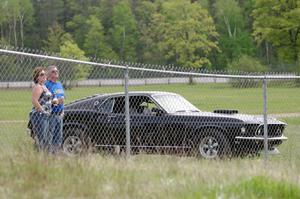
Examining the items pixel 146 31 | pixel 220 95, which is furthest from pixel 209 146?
pixel 146 31

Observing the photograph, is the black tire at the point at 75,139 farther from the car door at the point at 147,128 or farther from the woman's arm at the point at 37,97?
the woman's arm at the point at 37,97

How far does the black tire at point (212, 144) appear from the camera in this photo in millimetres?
11945

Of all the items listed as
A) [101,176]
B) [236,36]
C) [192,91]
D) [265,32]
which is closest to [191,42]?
[236,36]

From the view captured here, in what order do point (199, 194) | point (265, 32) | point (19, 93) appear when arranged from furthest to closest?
point (265, 32)
point (19, 93)
point (199, 194)

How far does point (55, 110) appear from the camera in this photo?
10.1 meters

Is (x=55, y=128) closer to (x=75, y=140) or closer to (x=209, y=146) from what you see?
(x=75, y=140)

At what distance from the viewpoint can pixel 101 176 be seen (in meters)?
6.84

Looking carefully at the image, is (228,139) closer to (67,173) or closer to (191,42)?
(67,173)

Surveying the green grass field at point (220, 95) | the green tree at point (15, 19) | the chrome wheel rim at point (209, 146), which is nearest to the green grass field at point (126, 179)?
the chrome wheel rim at point (209, 146)

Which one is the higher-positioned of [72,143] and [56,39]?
[72,143]

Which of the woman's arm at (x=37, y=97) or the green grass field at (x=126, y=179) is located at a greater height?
the woman's arm at (x=37, y=97)

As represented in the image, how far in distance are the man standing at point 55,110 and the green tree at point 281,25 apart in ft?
108

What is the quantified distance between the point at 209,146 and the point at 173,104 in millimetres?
1275

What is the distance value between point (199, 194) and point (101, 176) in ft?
4.17
